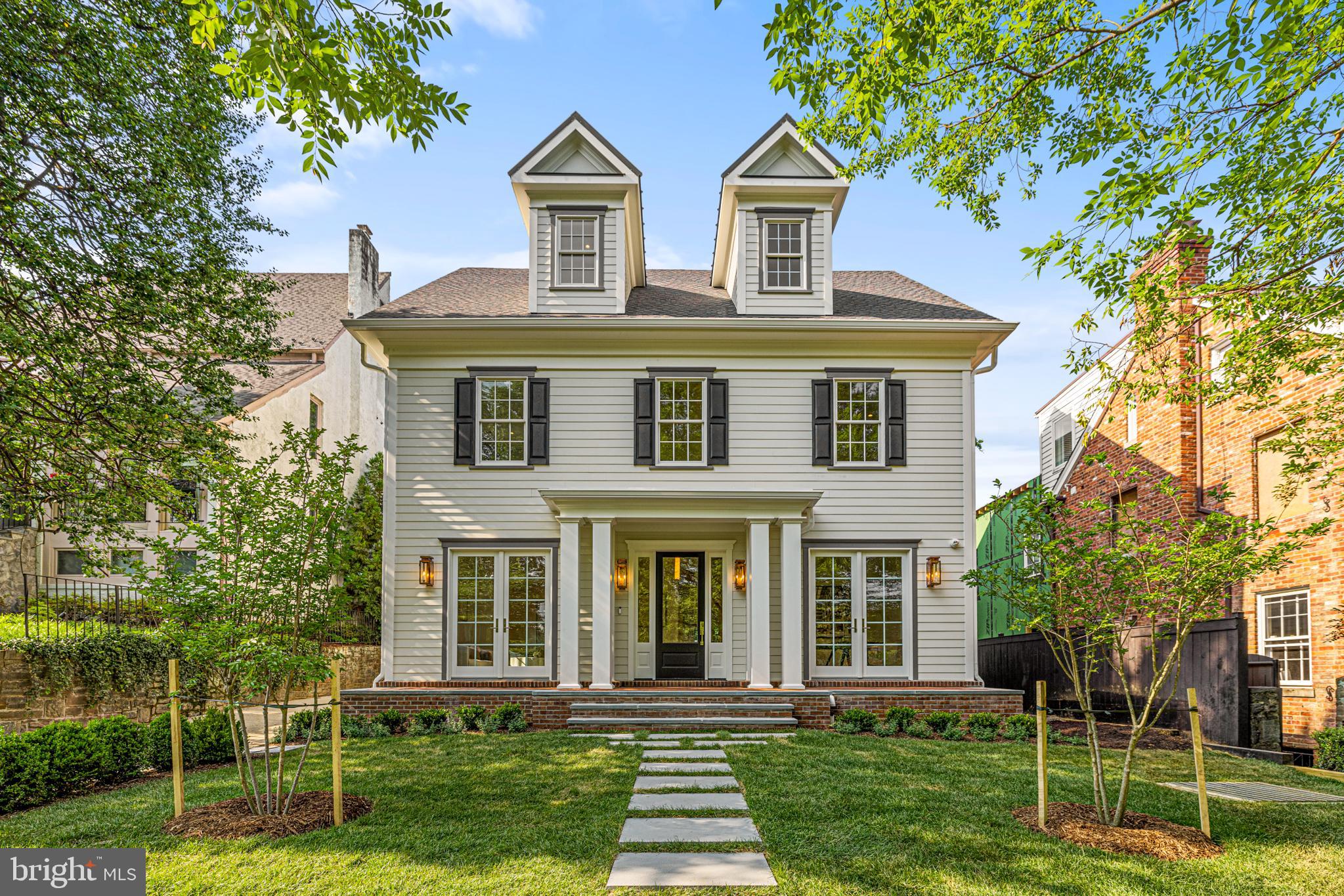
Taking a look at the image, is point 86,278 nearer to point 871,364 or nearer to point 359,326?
point 359,326

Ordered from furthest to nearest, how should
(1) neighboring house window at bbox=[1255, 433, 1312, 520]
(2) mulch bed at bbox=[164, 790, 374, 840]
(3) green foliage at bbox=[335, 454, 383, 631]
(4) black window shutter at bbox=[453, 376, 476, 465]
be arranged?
(3) green foliage at bbox=[335, 454, 383, 631] → (4) black window shutter at bbox=[453, 376, 476, 465] → (1) neighboring house window at bbox=[1255, 433, 1312, 520] → (2) mulch bed at bbox=[164, 790, 374, 840]

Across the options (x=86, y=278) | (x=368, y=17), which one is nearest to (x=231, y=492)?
(x=368, y=17)

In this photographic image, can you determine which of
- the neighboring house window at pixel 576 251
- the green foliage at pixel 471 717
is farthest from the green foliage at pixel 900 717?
the neighboring house window at pixel 576 251

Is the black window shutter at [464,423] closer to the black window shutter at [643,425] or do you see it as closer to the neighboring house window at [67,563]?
the black window shutter at [643,425]

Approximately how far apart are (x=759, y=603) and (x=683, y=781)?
4.51 meters

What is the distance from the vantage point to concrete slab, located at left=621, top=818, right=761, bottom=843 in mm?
5547

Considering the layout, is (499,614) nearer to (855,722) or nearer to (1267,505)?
(855,722)

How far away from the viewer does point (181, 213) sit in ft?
30.3

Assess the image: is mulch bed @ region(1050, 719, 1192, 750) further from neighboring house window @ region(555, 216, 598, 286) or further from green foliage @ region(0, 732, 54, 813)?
green foliage @ region(0, 732, 54, 813)

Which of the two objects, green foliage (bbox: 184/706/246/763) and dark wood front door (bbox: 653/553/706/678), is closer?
green foliage (bbox: 184/706/246/763)

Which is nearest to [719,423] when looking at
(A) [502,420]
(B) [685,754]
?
(A) [502,420]

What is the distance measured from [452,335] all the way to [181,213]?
4101 millimetres

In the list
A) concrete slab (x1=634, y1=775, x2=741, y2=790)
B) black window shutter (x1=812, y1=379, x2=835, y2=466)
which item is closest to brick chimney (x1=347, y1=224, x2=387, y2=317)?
black window shutter (x1=812, y1=379, x2=835, y2=466)

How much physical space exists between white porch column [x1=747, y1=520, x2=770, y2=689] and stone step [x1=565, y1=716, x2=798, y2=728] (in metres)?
0.82
